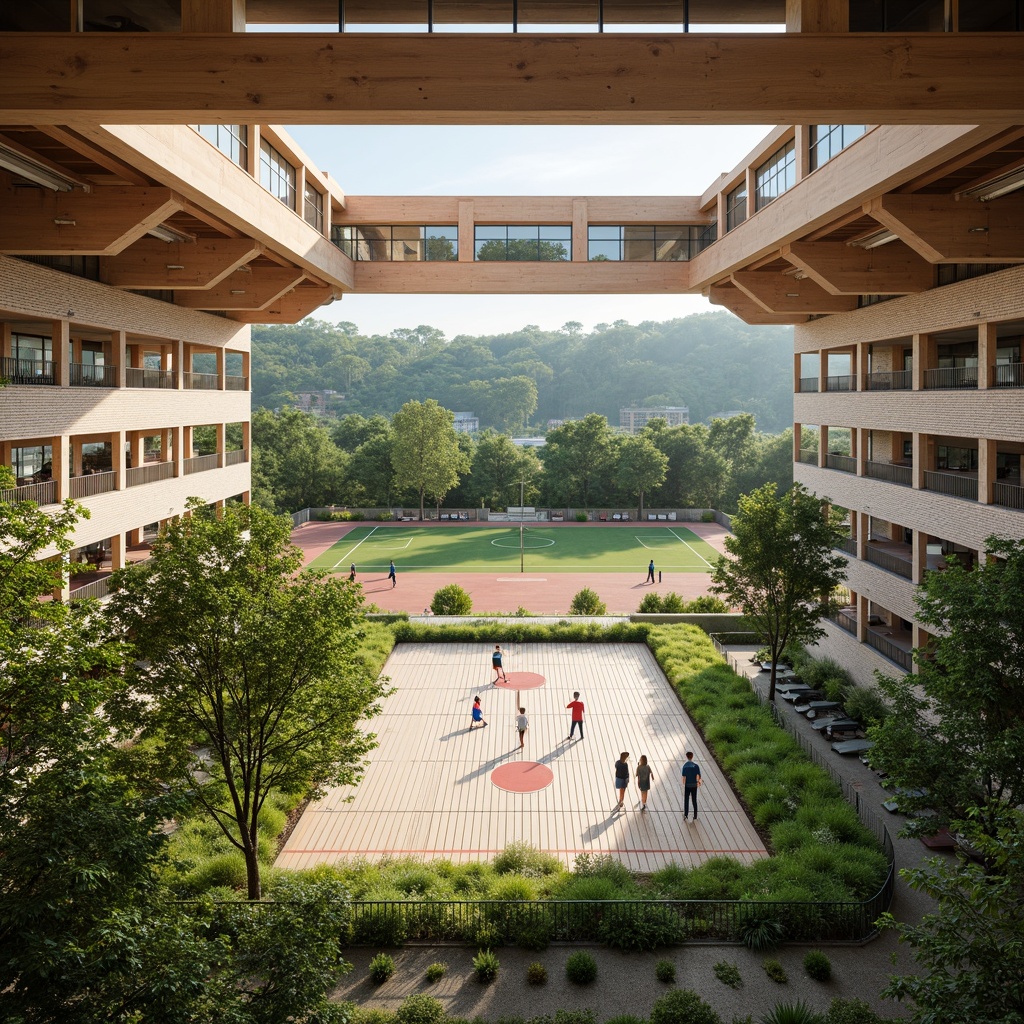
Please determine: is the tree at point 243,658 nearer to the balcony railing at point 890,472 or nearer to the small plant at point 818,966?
the small plant at point 818,966

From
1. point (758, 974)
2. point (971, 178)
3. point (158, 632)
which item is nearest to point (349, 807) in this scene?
point (158, 632)

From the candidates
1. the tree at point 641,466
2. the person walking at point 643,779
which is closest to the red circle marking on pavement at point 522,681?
the person walking at point 643,779

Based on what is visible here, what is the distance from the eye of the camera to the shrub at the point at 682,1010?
10.9 metres

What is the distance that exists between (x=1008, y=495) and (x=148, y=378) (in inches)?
963

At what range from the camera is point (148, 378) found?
2681cm

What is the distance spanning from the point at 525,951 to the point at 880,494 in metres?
18.9

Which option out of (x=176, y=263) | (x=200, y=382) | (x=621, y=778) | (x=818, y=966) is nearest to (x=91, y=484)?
(x=176, y=263)

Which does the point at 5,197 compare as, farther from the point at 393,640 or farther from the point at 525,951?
the point at 393,640

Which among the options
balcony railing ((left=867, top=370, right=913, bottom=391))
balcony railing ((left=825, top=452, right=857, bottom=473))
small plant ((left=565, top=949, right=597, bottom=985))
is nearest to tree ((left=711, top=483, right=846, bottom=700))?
balcony railing ((left=867, top=370, right=913, bottom=391))

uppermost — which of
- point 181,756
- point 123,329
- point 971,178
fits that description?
point 971,178

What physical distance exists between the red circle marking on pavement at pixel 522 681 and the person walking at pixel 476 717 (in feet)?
10.5

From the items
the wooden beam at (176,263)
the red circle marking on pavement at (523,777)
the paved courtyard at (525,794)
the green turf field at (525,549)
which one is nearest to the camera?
the paved courtyard at (525,794)

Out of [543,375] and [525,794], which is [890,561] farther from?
[543,375]

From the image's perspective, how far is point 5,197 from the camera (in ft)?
55.2
